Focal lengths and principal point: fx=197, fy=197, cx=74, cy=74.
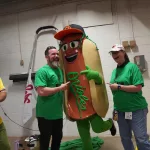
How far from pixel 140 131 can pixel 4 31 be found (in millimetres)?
2767

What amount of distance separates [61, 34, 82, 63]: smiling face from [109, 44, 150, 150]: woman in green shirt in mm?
347

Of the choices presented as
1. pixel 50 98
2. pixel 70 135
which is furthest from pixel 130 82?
pixel 70 135

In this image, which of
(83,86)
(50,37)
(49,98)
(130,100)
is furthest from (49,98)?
(50,37)

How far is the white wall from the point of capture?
2.89 m

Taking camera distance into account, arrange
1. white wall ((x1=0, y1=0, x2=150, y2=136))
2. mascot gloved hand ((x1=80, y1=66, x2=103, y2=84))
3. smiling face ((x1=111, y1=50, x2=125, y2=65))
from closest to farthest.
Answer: mascot gloved hand ((x1=80, y1=66, x2=103, y2=84)) → smiling face ((x1=111, y1=50, x2=125, y2=65)) → white wall ((x1=0, y1=0, x2=150, y2=136))

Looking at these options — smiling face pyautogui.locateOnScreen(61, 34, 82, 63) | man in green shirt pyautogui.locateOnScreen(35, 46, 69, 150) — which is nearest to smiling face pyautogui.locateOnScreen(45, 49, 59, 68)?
man in green shirt pyautogui.locateOnScreen(35, 46, 69, 150)

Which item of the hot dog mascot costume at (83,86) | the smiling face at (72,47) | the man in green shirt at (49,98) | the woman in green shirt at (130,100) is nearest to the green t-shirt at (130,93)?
the woman in green shirt at (130,100)

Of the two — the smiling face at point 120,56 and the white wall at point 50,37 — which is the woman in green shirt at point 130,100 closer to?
the smiling face at point 120,56

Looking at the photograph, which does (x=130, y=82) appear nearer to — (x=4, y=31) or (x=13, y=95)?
(x=13, y=95)

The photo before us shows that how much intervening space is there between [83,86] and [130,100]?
44 cm

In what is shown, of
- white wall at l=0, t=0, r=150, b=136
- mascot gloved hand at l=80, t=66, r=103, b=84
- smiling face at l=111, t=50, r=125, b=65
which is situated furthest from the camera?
white wall at l=0, t=0, r=150, b=136

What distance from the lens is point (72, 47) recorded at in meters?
1.90

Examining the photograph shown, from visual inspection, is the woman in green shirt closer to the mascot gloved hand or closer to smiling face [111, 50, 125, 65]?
smiling face [111, 50, 125, 65]

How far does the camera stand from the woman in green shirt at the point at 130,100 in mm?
1732
